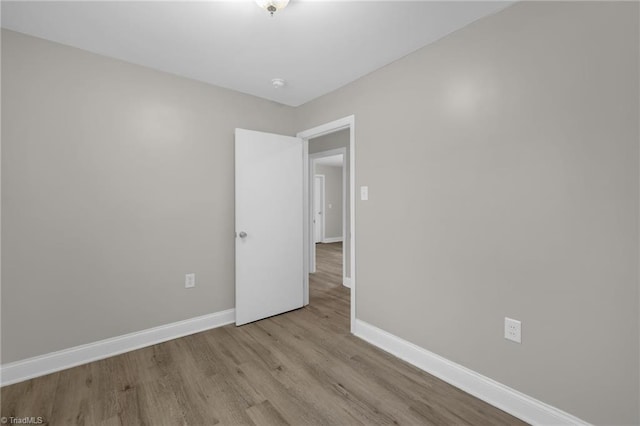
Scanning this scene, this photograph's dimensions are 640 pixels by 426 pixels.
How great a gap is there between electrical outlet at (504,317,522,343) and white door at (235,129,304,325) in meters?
2.13

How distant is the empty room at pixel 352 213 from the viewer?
1.45m

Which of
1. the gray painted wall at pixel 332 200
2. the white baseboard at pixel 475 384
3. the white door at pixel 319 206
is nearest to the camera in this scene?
the white baseboard at pixel 475 384

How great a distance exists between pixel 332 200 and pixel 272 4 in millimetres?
7843

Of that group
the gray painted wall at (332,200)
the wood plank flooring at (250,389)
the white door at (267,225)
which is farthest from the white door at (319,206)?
the wood plank flooring at (250,389)

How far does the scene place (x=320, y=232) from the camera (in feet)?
29.8

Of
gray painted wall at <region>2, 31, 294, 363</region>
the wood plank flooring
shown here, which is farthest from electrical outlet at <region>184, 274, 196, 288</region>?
the wood plank flooring

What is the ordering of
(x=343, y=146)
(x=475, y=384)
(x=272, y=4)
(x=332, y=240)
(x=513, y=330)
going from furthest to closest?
1. (x=332, y=240)
2. (x=343, y=146)
3. (x=475, y=384)
4. (x=513, y=330)
5. (x=272, y=4)

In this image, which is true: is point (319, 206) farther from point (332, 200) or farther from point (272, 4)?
point (272, 4)

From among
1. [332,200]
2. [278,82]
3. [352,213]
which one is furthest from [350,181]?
[332,200]

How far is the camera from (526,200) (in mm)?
1631

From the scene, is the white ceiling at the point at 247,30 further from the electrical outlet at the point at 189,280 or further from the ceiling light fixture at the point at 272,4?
the electrical outlet at the point at 189,280

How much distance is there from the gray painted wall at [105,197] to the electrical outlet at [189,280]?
5cm

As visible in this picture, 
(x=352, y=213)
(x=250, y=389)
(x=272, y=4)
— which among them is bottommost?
(x=250, y=389)

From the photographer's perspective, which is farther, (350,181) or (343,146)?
(343,146)
